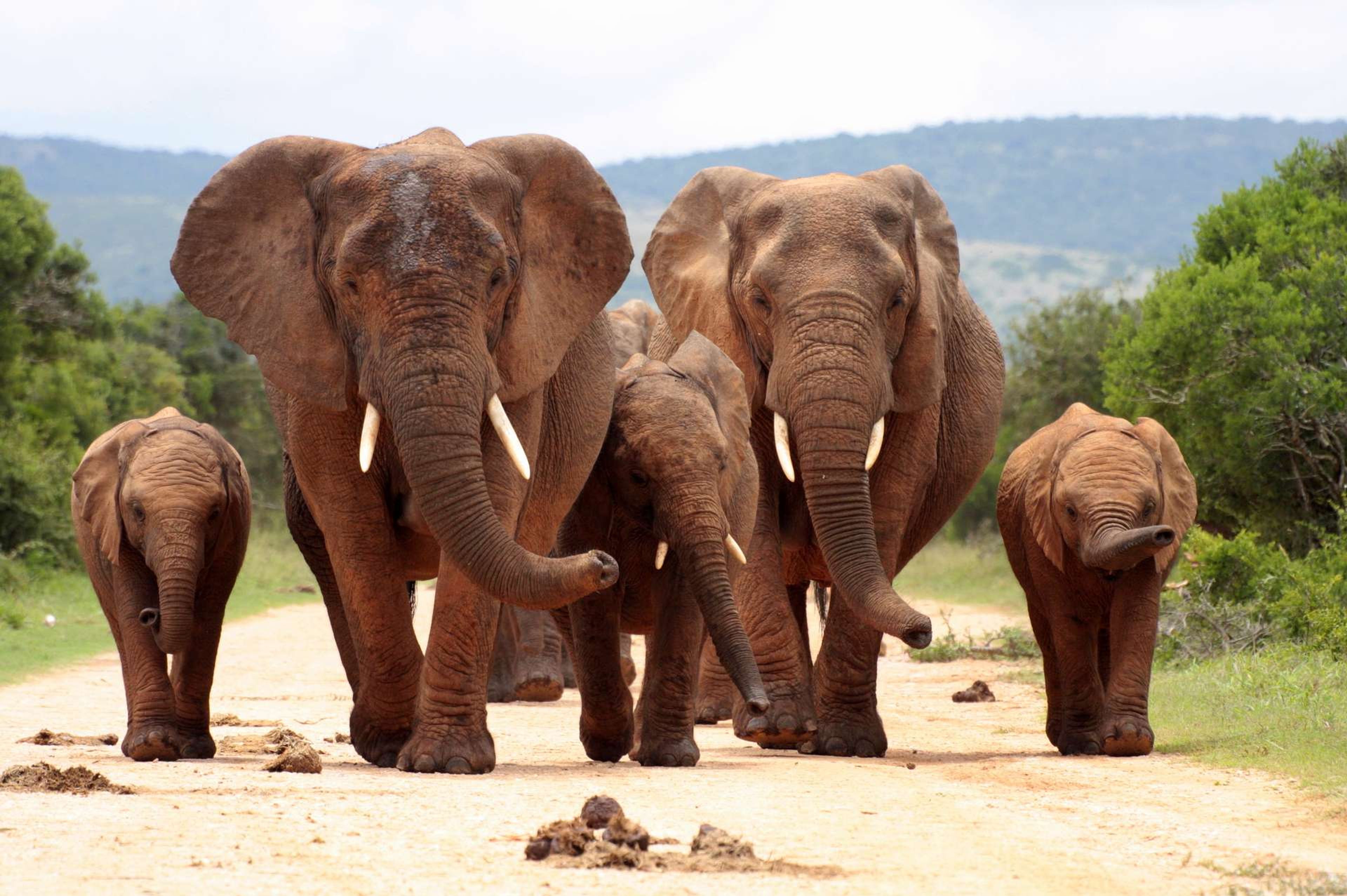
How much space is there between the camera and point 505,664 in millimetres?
13312

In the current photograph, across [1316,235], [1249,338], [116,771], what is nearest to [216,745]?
[116,771]

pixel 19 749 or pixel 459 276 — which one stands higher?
pixel 459 276

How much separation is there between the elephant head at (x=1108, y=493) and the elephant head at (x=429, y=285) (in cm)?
271

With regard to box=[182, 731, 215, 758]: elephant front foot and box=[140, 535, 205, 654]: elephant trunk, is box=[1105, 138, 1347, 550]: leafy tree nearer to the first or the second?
box=[182, 731, 215, 758]: elephant front foot

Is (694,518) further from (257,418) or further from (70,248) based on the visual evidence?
(257,418)

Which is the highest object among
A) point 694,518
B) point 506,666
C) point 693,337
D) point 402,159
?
point 402,159

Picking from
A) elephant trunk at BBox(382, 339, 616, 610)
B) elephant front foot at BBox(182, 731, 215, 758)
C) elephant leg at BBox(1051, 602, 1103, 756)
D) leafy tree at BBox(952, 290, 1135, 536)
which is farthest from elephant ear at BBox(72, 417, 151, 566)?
leafy tree at BBox(952, 290, 1135, 536)

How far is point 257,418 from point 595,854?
35.5 meters

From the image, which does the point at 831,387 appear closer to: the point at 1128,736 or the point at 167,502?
the point at 1128,736

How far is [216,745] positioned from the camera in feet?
31.6

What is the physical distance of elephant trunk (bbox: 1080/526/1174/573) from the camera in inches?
355

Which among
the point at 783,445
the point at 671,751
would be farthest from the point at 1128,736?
the point at 671,751

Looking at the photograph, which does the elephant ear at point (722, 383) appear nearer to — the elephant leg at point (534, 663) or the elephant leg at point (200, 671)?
the elephant leg at point (200, 671)

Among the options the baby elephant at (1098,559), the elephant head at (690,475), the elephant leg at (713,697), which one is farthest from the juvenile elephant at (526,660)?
the elephant head at (690,475)
